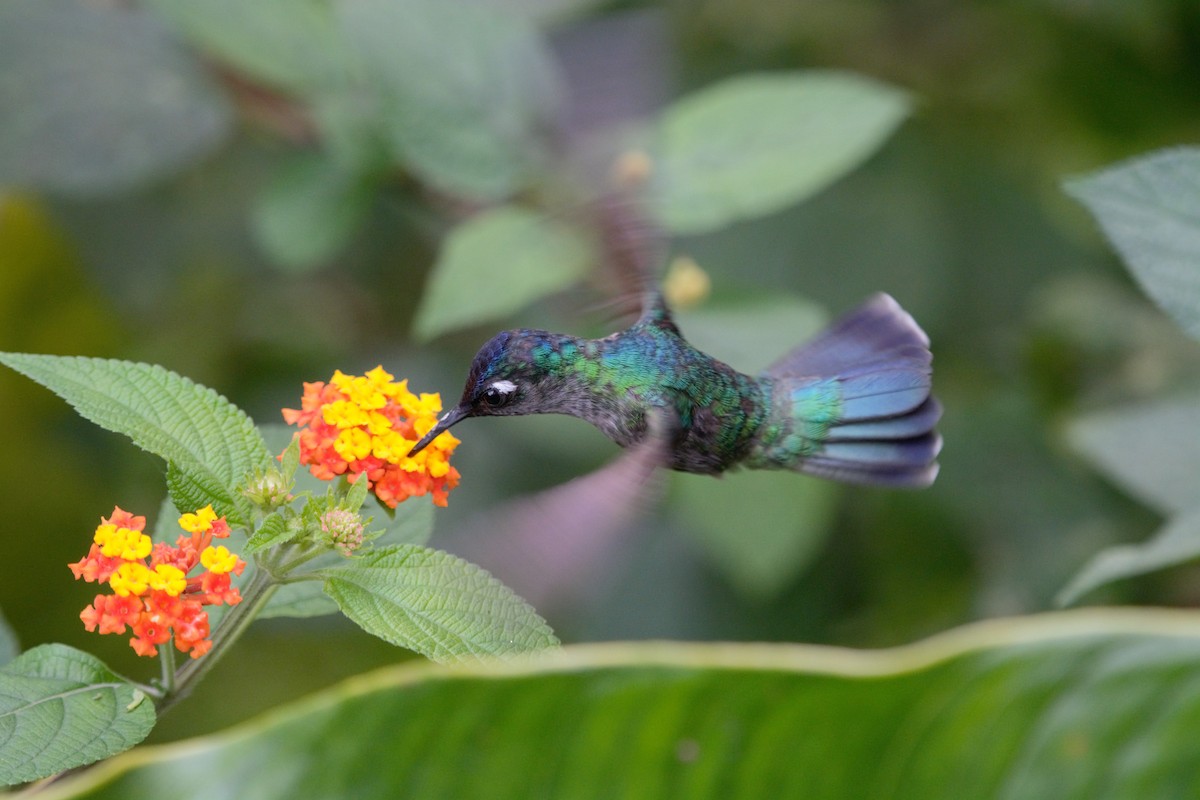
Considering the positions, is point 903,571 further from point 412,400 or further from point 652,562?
point 412,400

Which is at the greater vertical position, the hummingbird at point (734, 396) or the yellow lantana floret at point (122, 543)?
the yellow lantana floret at point (122, 543)

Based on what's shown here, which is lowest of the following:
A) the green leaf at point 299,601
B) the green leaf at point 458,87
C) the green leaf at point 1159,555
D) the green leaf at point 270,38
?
the green leaf at point 1159,555

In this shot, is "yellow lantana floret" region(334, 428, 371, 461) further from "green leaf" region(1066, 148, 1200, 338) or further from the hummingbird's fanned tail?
"green leaf" region(1066, 148, 1200, 338)

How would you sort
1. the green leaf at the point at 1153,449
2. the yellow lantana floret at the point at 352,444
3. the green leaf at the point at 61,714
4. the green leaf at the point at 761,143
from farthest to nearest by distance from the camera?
the green leaf at the point at 761,143, the green leaf at the point at 1153,449, the yellow lantana floret at the point at 352,444, the green leaf at the point at 61,714

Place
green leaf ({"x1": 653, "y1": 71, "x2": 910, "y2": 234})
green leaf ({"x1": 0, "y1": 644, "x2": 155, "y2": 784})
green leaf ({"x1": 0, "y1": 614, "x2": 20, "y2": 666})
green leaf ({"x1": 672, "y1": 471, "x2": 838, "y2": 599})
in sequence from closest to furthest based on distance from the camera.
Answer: green leaf ({"x1": 0, "y1": 644, "x2": 155, "y2": 784}) → green leaf ({"x1": 0, "y1": 614, "x2": 20, "y2": 666}) → green leaf ({"x1": 653, "y1": 71, "x2": 910, "y2": 234}) → green leaf ({"x1": 672, "y1": 471, "x2": 838, "y2": 599})

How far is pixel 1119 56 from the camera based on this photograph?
2.98 m

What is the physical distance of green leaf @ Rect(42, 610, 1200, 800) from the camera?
3.00 ft

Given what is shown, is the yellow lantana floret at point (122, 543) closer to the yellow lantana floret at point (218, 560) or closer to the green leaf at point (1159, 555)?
the yellow lantana floret at point (218, 560)

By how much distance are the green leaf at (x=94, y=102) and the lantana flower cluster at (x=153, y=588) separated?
1442 millimetres

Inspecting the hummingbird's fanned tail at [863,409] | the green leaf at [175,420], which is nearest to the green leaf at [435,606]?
the green leaf at [175,420]

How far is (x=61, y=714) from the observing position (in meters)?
0.93

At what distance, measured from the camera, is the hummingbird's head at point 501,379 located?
117 centimetres

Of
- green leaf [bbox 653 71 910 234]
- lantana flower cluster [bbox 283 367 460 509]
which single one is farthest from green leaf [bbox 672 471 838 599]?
lantana flower cluster [bbox 283 367 460 509]

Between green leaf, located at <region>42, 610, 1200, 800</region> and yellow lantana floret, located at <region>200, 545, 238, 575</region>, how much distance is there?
12 cm
